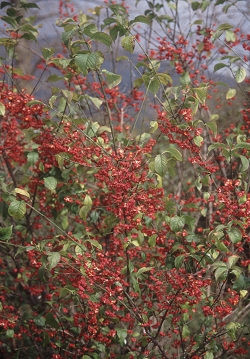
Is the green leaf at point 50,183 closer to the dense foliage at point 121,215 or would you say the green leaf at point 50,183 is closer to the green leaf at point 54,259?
the dense foliage at point 121,215

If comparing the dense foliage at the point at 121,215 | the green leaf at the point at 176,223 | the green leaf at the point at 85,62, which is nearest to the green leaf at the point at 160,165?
the dense foliage at the point at 121,215

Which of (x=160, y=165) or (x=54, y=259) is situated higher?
(x=160, y=165)

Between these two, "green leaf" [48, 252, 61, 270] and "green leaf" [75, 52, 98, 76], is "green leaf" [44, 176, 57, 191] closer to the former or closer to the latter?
"green leaf" [48, 252, 61, 270]

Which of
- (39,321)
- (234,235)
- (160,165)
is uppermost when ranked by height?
(160,165)

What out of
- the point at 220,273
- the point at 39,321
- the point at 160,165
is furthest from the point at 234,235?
the point at 39,321

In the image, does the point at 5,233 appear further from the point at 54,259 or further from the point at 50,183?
the point at 50,183

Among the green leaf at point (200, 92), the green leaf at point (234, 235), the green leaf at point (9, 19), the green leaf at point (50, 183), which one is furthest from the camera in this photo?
the green leaf at point (9, 19)

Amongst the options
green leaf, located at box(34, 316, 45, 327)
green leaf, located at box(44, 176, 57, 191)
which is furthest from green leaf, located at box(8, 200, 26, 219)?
green leaf, located at box(34, 316, 45, 327)

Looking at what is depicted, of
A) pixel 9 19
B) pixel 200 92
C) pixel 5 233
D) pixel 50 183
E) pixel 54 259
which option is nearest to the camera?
pixel 5 233

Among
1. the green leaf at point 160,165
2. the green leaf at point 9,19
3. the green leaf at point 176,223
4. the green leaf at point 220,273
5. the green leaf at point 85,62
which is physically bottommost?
the green leaf at point 220,273

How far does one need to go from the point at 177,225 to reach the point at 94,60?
76cm

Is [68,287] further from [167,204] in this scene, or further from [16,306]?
[16,306]

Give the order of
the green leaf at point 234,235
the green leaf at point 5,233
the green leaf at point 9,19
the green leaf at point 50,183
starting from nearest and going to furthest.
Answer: the green leaf at point 5,233 < the green leaf at point 234,235 < the green leaf at point 50,183 < the green leaf at point 9,19

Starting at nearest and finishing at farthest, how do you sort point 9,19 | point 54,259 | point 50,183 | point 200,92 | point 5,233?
point 5,233
point 54,259
point 200,92
point 50,183
point 9,19
